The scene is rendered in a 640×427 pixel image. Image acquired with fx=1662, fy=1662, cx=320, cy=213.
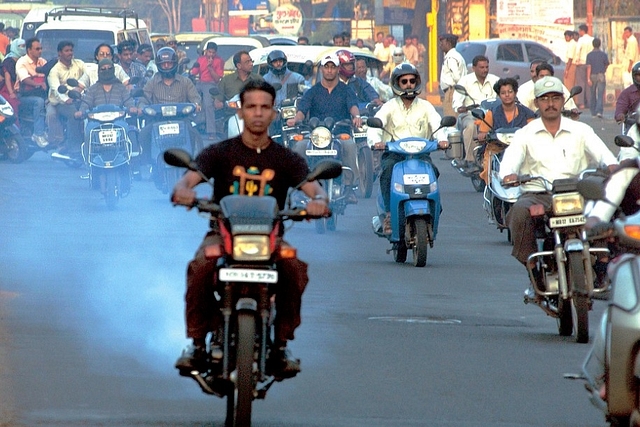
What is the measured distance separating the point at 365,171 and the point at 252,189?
1527 cm

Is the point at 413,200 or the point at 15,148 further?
the point at 15,148

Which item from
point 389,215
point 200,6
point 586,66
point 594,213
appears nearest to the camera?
point 594,213

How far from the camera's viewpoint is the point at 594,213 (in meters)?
7.54

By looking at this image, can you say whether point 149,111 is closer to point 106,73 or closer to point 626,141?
point 106,73

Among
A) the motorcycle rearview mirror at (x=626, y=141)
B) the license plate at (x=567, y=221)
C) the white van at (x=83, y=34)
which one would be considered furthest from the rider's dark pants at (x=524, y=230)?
the white van at (x=83, y=34)

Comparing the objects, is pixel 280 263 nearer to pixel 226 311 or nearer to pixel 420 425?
pixel 226 311

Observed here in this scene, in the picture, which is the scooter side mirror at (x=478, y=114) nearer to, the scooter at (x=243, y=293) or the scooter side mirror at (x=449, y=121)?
the scooter side mirror at (x=449, y=121)

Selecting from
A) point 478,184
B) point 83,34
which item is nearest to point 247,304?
point 478,184

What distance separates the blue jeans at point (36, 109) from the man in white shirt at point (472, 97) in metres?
8.11

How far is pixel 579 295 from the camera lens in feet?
33.6

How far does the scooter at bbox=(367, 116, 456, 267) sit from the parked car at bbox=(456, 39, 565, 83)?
30272 millimetres

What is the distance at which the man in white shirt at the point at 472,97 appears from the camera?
23000mm

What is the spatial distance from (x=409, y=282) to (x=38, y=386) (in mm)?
5757

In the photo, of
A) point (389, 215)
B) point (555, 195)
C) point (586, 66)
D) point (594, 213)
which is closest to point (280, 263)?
point (594, 213)
